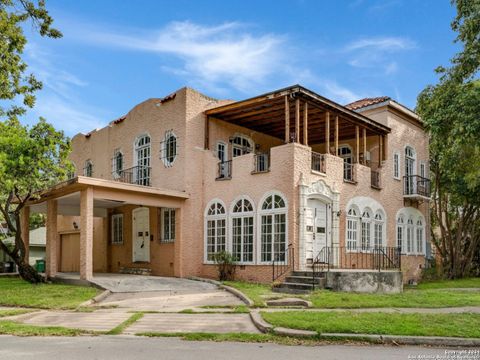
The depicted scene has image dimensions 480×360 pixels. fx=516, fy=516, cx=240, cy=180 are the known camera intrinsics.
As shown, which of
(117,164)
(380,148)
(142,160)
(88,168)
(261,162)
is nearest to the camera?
(261,162)

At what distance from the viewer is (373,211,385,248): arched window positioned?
74.0 ft

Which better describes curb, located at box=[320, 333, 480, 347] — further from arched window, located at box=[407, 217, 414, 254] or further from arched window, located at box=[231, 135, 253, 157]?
arched window, located at box=[407, 217, 414, 254]

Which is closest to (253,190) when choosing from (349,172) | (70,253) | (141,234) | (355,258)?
(349,172)

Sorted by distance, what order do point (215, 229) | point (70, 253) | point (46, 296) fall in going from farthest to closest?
point (70, 253) < point (215, 229) < point (46, 296)

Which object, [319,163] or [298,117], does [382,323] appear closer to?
[298,117]

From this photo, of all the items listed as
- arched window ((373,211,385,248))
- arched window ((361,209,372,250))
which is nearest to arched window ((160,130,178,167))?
arched window ((361,209,372,250))

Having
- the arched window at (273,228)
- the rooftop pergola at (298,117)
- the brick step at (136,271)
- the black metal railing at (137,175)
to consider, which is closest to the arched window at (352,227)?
the rooftop pergola at (298,117)

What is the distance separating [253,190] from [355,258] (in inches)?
207

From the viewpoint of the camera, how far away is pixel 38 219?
4194 centimetres

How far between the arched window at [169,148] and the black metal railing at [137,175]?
1.38 m

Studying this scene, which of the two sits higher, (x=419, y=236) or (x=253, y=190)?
(x=253, y=190)

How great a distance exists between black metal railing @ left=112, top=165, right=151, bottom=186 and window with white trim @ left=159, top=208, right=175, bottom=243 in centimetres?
188

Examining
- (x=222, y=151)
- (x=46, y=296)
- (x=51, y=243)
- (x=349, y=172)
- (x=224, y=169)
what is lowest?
(x=46, y=296)

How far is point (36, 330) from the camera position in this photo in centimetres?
983
